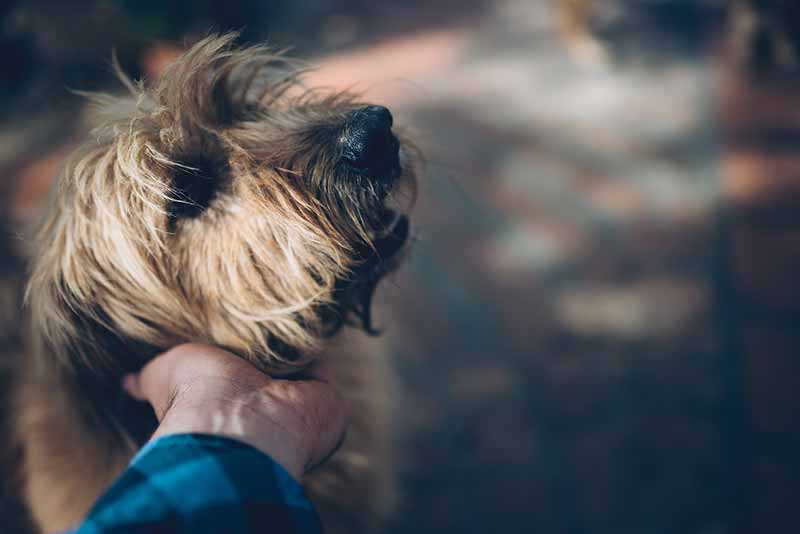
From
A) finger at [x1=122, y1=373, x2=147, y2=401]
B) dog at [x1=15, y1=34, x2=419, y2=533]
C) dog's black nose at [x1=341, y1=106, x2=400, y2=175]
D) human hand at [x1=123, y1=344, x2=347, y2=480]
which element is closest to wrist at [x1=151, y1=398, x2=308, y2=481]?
human hand at [x1=123, y1=344, x2=347, y2=480]

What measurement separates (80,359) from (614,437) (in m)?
1.66

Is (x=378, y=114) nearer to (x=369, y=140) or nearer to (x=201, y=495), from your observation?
(x=369, y=140)

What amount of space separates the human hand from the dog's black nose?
460 millimetres

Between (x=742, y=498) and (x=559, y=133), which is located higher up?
(x=559, y=133)

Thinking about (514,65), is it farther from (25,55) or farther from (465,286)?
(25,55)

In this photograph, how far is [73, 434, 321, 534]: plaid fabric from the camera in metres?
0.82

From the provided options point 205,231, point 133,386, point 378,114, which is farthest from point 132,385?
Answer: point 378,114

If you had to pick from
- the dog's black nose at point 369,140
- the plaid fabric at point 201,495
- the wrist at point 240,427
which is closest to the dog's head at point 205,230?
the dog's black nose at point 369,140

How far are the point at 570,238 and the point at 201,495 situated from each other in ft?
7.26

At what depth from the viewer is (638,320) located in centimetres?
244

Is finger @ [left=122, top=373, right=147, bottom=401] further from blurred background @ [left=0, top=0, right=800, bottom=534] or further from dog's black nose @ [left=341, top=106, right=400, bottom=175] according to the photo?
dog's black nose @ [left=341, top=106, right=400, bottom=175]

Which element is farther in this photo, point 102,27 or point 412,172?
point 102,27

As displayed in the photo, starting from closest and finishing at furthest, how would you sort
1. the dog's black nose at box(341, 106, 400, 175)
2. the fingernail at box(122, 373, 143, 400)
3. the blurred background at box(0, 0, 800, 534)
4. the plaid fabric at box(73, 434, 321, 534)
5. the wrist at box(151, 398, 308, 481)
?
the plaid fabric at box(73, 434, 321, 534) < the wrist at box(151, 398, 308, 481) < the dog's black nose at box(341, 106, 400, 175) < the fingernail at box(122, 373, 143, 400) < the blurred background at box(0, 0, 800, 534)

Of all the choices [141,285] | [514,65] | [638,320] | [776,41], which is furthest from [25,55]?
[776,41]
